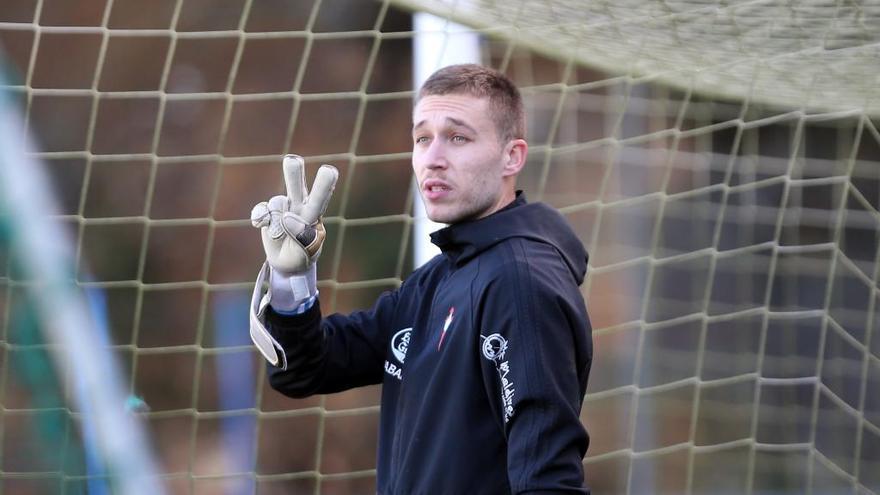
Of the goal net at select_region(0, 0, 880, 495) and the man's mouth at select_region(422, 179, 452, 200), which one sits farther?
the goal net at select_region(0, 0, 880, 495)

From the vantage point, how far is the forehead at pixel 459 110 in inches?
62.0

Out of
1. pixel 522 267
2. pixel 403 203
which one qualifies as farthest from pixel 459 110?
pixel 403 203

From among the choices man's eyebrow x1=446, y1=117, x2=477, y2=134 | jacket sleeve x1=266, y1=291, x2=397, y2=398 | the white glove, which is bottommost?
jacket sleeve x1=266, y1=291, x2=397, y2=398

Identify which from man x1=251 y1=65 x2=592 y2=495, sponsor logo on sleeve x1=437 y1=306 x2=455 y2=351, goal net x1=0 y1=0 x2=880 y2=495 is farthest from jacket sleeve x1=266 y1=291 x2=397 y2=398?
goal net x1=0 y1=0 x2=880 y2=495

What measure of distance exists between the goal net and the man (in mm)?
1051

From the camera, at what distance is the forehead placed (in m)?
1.57

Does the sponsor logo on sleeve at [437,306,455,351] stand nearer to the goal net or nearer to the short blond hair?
the short blond hair

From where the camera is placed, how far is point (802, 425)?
479 cm

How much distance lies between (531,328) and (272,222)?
1.22ft

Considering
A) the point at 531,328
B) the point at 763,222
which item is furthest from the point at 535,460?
the point at 763,222

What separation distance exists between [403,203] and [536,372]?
2.63m

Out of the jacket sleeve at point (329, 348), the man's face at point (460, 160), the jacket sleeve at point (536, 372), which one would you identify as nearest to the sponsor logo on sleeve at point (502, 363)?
the jacket sleeve at point (536, 372)

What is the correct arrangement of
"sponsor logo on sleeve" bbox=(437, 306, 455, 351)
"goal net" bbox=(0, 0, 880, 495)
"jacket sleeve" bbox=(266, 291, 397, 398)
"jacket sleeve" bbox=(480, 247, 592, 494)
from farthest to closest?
"goal net" bbox=(0, 0, 880, 495) → "jacket sleeve" bbox=(266, 291, 397, 398) → "sponsor logo on sleeve" bbox=(437, 306, 455, 351) → "jacket sleeve" bbox=(480, 247, 592, 494)

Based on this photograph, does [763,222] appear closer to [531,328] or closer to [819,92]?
[819,92]
